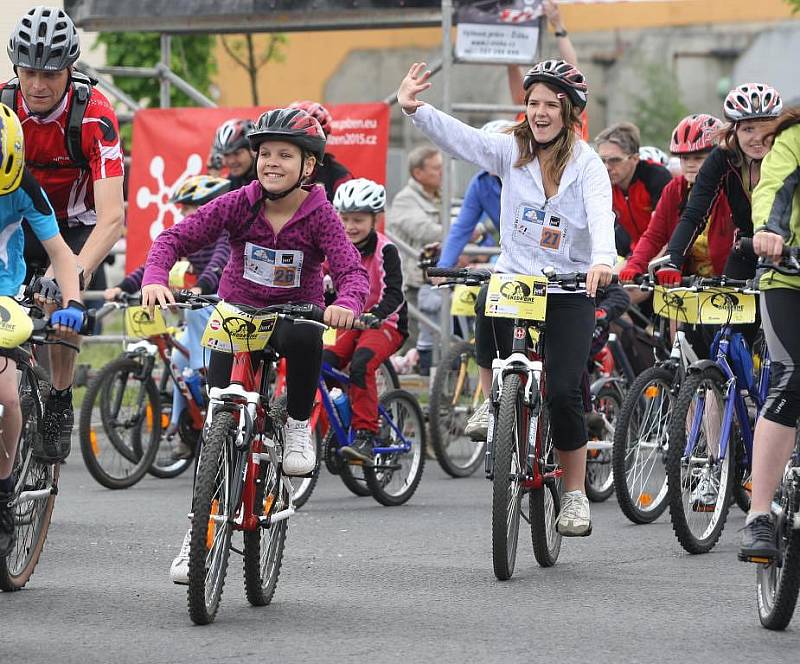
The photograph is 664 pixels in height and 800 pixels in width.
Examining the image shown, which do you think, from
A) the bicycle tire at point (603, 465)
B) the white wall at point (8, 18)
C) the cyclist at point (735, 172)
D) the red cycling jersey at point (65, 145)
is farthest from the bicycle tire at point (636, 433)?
the white wall at point (8, 18)

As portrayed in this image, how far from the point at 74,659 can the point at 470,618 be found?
1.52m

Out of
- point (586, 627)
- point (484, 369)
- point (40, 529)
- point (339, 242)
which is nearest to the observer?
point (586, 627)

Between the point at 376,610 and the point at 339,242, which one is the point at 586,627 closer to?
the point at 376,610

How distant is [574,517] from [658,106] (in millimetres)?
26770

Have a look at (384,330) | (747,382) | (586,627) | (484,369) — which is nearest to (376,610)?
(586,627)

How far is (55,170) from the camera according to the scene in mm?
8047

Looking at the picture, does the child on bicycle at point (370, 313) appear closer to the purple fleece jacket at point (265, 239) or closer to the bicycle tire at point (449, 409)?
the bicycle tire at point (449, 409)

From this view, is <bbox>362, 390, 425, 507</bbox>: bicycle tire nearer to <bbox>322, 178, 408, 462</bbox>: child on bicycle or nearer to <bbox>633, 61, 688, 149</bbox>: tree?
<bbox>322, 178, 408, 462</bbox>: child on bicycle

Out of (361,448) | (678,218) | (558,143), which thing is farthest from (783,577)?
(361,448)

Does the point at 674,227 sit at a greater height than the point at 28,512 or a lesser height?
greater

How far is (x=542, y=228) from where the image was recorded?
7.73 m

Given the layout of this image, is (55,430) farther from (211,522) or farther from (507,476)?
(507,476)

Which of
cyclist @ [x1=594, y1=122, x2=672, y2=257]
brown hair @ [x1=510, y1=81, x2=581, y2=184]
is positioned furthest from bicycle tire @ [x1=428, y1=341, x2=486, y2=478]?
brown hair @ [x1=510, y1=81, x2=581, y2=184]

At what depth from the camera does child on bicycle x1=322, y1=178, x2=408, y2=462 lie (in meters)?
10.1
